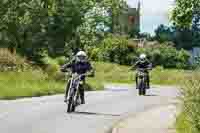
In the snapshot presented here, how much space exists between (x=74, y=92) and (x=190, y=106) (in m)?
8.38

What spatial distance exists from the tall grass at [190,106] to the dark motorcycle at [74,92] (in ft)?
20.1

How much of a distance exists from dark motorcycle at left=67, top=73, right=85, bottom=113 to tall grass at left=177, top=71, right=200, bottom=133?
614cm

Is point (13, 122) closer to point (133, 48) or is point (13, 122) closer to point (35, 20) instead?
point (35, 20)

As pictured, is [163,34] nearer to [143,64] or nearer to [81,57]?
[143,64]

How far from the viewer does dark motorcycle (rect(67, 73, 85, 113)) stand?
21656 millimetres

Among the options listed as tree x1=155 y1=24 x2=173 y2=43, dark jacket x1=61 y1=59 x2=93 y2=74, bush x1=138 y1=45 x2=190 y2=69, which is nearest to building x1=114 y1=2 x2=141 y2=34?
tree x1=155 y1=24 x2=173 y2=43

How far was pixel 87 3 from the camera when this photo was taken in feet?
244

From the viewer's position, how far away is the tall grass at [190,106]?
13170 millimetres

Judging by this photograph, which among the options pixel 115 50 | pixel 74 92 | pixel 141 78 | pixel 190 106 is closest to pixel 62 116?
pixel 74 92

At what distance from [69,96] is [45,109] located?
1832 millimetres

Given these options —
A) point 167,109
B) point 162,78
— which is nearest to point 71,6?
point 162,78

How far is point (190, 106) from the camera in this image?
1373 centimetres

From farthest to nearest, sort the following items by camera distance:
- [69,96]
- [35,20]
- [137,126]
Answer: [35,20]
[69,96]
[137,126]

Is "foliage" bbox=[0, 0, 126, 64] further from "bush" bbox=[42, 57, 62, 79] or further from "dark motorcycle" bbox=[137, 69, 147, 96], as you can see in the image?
"dark motorcycle" bbox=[137, 69, 147, 96]
